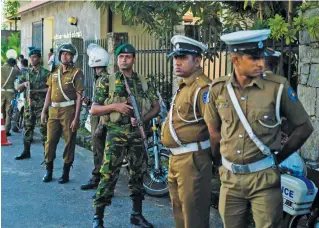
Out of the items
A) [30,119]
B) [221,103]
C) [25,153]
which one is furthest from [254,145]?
[25,153]

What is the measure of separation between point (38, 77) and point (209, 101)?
5686 millimetres

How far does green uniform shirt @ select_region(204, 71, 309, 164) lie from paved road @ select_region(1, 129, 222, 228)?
2.28 metres

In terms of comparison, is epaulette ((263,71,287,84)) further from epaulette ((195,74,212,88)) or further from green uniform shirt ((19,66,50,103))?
green uniform shirt ((19,66,50,103))

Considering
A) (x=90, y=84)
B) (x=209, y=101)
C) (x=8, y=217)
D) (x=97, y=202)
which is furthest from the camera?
(x=90, y=84)

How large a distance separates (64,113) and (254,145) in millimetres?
4308

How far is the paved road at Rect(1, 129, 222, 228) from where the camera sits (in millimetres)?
5473

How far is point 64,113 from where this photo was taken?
7035 mm

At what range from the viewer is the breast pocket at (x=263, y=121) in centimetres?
316

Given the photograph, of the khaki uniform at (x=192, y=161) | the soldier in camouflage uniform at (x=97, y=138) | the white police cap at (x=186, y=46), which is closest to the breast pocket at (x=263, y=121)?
the khaki uniform at (x=192, y=161)

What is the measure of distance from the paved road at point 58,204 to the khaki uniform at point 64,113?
0.51 m

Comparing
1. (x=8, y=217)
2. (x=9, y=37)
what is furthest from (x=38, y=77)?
(x=9, y=37)

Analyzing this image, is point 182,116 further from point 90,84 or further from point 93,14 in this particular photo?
point 93,14

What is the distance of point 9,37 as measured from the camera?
25.1 metres

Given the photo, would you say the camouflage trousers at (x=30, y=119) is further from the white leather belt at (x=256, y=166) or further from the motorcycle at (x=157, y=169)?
the white leather belt at (x=256, y=166)
